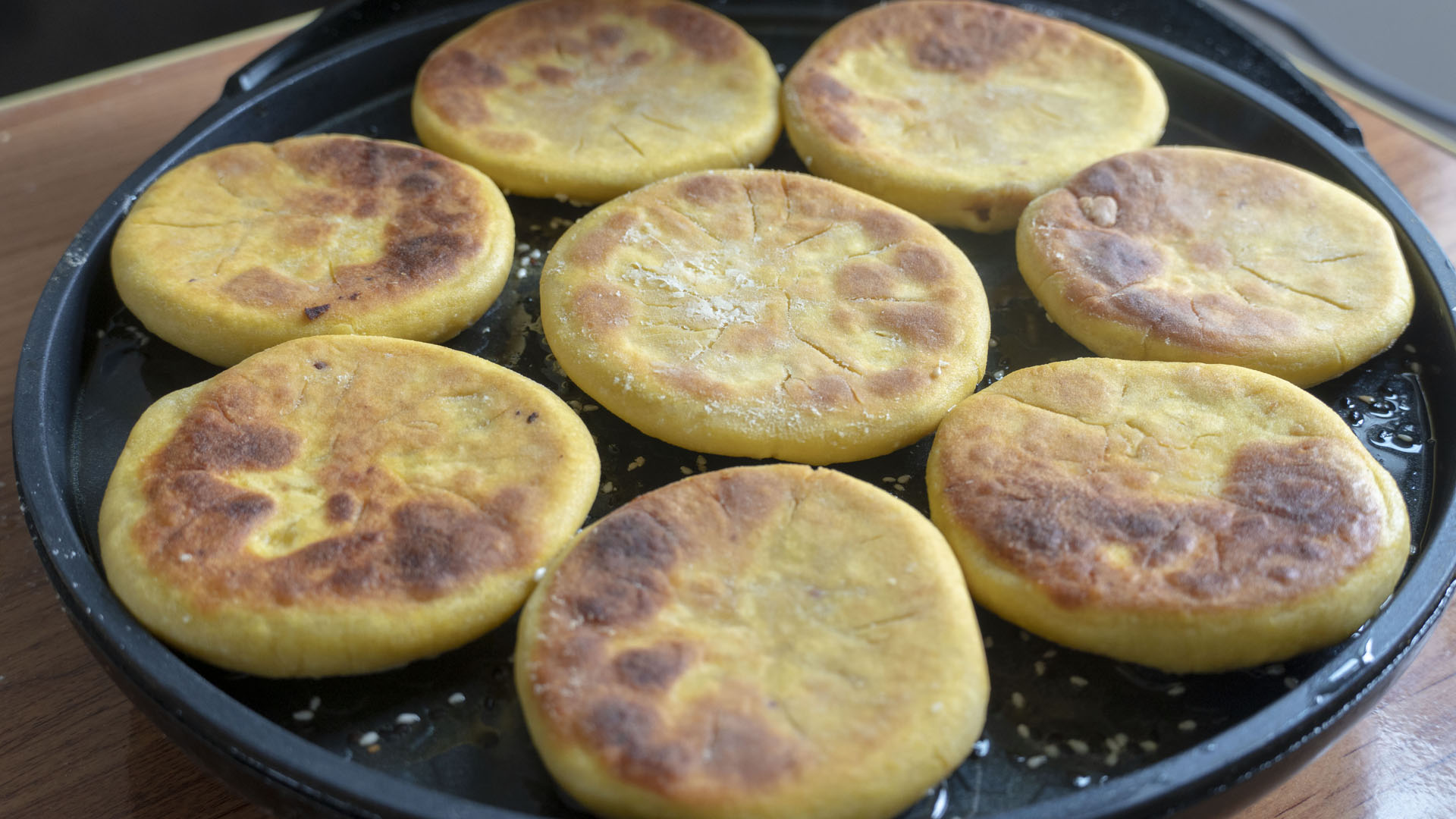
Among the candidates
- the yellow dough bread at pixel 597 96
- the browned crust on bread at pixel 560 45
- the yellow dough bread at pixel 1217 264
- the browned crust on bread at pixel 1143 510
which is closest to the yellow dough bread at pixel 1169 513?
the browned crust on bread at pixel 1143 510

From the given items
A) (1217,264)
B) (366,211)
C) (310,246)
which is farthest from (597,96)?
(1217,264)

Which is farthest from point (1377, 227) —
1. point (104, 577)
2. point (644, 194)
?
point (104, 577)

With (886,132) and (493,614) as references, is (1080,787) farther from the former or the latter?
(886,132)

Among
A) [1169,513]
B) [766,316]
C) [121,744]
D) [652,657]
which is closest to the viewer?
[652,657]

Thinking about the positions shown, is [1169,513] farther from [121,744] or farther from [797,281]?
[121,744]

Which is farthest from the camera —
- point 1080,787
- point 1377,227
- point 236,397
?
point 1377,227
